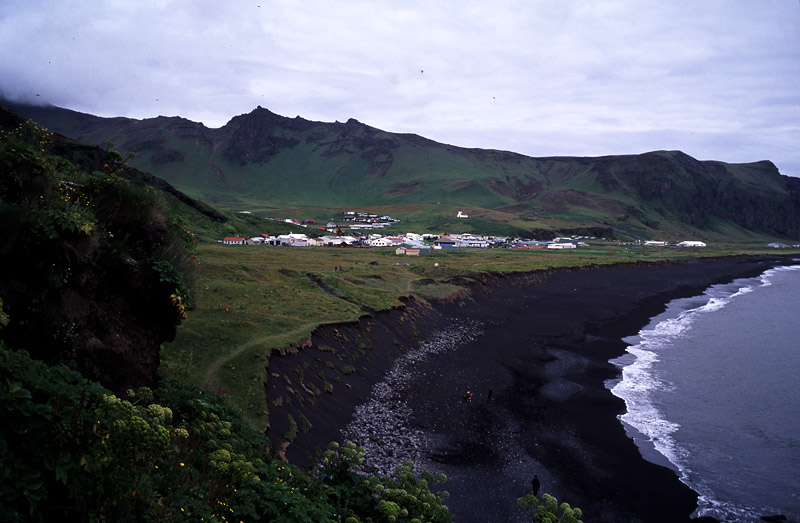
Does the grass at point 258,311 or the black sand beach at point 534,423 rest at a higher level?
the grass at point 258,311

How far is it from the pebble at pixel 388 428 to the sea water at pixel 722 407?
13.0m

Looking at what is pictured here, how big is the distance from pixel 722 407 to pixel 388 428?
24.3 metres

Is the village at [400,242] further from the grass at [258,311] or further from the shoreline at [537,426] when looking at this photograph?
the shoreline at [537,426]

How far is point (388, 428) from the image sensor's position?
25594 mm

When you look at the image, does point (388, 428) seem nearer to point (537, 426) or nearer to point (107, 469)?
point (537, 426)

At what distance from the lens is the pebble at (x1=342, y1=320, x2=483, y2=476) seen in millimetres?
22172

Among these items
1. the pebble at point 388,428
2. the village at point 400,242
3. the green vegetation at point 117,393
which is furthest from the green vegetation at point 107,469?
the village at point 400,242

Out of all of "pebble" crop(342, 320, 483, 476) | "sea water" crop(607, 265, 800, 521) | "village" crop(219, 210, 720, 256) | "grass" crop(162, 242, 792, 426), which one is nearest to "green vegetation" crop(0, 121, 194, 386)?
"grass" crop(162, 242, 792, 426)

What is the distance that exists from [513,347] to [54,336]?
40.9 m

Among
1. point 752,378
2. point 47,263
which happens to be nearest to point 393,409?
point 47,263

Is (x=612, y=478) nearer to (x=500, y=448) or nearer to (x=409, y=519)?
(x=500, y=448)

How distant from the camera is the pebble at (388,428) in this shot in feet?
72.7

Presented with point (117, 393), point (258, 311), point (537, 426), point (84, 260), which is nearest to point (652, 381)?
point (537, 426)

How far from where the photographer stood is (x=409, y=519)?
9656mm
